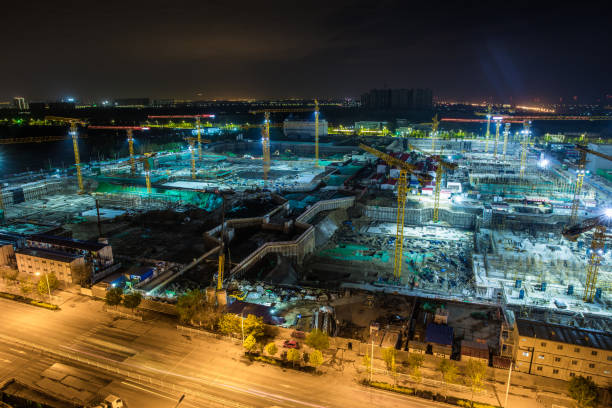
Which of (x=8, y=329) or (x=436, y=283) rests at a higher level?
(x=8, y=329)

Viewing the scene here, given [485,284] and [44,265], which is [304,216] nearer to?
[485,284]

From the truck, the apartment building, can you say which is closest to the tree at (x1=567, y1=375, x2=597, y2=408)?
the apartment building

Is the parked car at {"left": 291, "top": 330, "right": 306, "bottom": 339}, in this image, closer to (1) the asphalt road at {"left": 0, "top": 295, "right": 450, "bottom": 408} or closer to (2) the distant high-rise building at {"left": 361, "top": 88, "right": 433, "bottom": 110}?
(1) the asphalt road at {"left": 0, "top": 295, "right": 450, "bottom": 408}

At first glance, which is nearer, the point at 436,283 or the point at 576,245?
the point at 436,283

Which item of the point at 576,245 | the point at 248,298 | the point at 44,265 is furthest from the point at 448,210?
the point at 44,265

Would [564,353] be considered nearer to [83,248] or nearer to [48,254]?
[83,248]

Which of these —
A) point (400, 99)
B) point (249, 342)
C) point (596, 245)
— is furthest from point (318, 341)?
point (400, 99)
